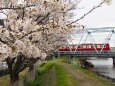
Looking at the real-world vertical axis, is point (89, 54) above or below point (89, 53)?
below

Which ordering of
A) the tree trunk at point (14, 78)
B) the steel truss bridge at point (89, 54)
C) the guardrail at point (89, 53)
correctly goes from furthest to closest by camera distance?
the steel truss bridge at point (89, 54)
the guardrail at point (89, 53)
the tree trunk at point (14, 78)

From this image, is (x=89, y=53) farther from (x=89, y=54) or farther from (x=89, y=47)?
(x=89, y=47)

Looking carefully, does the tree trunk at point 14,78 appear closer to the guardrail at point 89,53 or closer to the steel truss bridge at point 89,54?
the steel truss bridge at point 89,54

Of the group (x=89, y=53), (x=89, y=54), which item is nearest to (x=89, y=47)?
(x=89, y=53)

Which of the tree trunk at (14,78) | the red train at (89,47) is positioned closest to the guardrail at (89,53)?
the red train at (89,47)

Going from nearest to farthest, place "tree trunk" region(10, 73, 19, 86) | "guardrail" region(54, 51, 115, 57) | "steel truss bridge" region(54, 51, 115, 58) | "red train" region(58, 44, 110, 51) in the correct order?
"tree trunk" region(10, 73, 19, 86), "guardrail" region(54, 51, 115, 57), "steel truss bridge" region(54, 51, 115, 58), "red train" region(58, 44, 110, 51)

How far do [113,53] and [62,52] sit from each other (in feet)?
56.5

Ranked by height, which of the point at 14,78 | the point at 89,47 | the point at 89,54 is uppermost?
the point at 89,47

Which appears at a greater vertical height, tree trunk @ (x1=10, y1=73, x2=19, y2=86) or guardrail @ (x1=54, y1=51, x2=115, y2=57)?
guardrail @ (x1=54, y1=51, x2=115, y2=57)

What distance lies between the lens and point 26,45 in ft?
44.3

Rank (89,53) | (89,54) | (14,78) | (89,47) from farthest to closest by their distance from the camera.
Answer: (89,47)
(89,53)
(89,54)
(14,78)

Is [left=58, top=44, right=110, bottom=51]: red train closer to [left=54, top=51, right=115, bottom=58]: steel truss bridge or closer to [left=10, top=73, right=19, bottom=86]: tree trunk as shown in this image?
[left=54, top=51, right=115, bottom=58]: steel truss bridge

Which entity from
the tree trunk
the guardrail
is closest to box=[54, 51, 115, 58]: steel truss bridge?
the guardrail

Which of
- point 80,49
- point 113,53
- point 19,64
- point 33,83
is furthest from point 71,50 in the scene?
point 19,64
